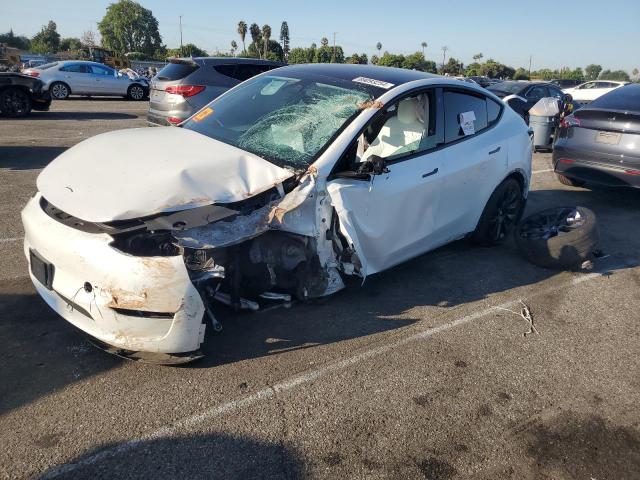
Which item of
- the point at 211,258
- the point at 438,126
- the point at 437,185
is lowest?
the point at 211,258

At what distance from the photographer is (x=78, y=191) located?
3.04 metres

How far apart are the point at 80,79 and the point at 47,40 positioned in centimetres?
8954

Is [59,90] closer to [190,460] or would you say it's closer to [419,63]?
[190,460]

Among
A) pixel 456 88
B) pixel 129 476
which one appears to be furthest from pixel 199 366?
pixel 456 88

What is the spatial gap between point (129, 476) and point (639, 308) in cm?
413

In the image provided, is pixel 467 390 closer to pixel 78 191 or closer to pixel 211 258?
pixel 211 258

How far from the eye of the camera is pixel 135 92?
2012 centimetres

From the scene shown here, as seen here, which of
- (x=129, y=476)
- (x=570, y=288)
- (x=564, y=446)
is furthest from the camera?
(x=570, y=288)

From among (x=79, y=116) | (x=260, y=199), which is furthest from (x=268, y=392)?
(x=79, y=116)

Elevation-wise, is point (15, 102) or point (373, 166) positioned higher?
point (15, 102)

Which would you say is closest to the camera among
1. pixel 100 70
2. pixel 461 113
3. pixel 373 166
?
pixel 373 166

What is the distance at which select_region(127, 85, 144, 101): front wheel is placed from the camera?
19938mm

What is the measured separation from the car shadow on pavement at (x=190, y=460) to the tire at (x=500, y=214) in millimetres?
3325

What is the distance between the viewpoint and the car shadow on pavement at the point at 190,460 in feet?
7.54
